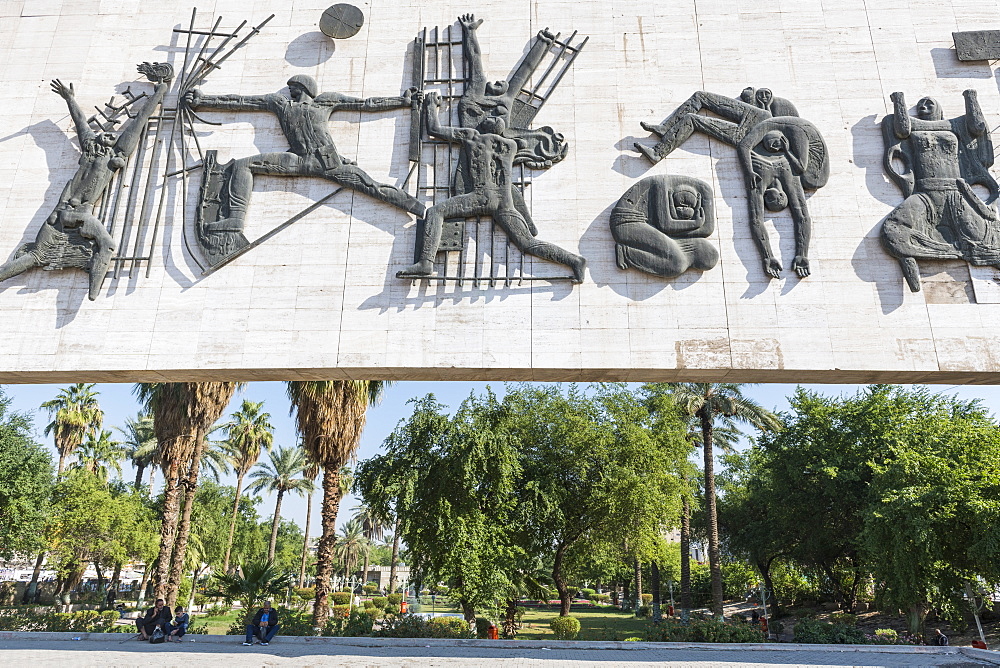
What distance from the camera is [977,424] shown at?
84.7 ft

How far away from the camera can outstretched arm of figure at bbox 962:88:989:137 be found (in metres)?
11.6

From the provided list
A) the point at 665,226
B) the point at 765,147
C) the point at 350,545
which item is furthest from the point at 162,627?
the point at 350,545

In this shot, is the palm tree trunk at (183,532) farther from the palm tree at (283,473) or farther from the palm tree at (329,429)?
the palm tree at (283,473)

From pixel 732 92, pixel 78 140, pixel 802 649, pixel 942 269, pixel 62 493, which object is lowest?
pixel 802 649

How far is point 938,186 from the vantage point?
11305mm

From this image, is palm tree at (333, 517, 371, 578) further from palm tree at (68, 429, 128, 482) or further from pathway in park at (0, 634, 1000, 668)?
pathway in park at (0, 634, 1000, 668)

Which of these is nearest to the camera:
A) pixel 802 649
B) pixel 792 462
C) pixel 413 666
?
pixel 413 666

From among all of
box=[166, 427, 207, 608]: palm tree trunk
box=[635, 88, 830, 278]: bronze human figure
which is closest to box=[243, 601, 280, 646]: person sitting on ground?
box=[166, 427, 207, 608]: palm tree trunk

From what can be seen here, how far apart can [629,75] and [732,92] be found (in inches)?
78.2

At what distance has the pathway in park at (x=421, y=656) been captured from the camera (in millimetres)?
11219

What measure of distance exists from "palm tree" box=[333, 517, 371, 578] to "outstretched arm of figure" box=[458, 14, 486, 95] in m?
60.4

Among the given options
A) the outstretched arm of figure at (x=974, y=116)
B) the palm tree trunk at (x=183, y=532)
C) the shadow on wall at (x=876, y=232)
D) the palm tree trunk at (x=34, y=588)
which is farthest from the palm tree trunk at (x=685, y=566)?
the palm tree trunk at (x=34, y=588)

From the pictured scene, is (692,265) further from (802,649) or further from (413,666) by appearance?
(802,649)

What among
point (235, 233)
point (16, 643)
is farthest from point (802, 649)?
point (16, 643)
